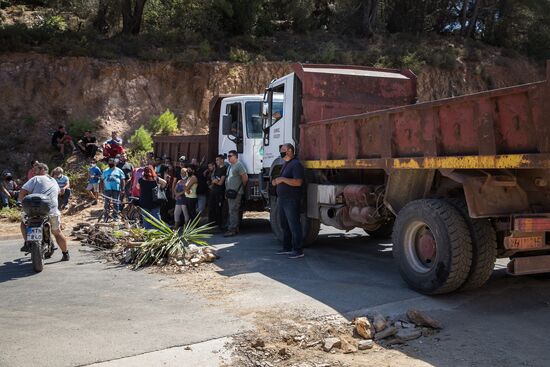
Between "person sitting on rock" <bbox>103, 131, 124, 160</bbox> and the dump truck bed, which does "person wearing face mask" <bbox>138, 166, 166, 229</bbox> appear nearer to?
the dump truck bed

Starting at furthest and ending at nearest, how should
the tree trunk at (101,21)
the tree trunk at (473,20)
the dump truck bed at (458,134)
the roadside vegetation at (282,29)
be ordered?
1. the tree trunk at (473,20)
2. the tree trunk at (101,21)
3. the roadside vegetation at (282,29)
4. the dump truck bed at (458,134)

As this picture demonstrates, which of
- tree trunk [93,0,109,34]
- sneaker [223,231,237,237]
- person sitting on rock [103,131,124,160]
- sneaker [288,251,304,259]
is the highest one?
tree trunk [93,0,109,34]

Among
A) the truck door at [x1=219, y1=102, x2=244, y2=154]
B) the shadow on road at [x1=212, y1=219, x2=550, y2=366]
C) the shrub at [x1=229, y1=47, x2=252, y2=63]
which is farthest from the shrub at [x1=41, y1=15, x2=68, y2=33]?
the shadow on road at [x1=212, y1=219, x2=550, y2=366]

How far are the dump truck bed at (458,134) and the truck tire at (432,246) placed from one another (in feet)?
1.72

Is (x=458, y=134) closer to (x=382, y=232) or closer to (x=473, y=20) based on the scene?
(x=382, y=232)

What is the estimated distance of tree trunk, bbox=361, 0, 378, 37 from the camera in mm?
29672

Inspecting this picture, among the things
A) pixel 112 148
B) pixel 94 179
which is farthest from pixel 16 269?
pixel 112 148

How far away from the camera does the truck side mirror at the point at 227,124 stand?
11.7 m

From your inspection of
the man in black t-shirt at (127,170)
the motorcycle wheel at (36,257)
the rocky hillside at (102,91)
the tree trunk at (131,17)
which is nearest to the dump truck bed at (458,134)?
the motorcycle wheel at (36,257)

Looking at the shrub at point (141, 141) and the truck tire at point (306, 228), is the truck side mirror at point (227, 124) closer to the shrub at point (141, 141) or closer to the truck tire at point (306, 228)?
the truck tire at point (306, 228)

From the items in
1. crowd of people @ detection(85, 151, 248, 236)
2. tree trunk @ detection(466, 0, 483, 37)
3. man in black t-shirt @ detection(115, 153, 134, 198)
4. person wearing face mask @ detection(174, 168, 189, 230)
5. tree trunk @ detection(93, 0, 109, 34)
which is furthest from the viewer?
tree trunk @ detection(466, 0, 483, 37)

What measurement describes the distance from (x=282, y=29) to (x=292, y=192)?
22.9 m

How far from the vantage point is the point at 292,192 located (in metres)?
8.66

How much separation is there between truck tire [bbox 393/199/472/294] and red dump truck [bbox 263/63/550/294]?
0.01 metres
